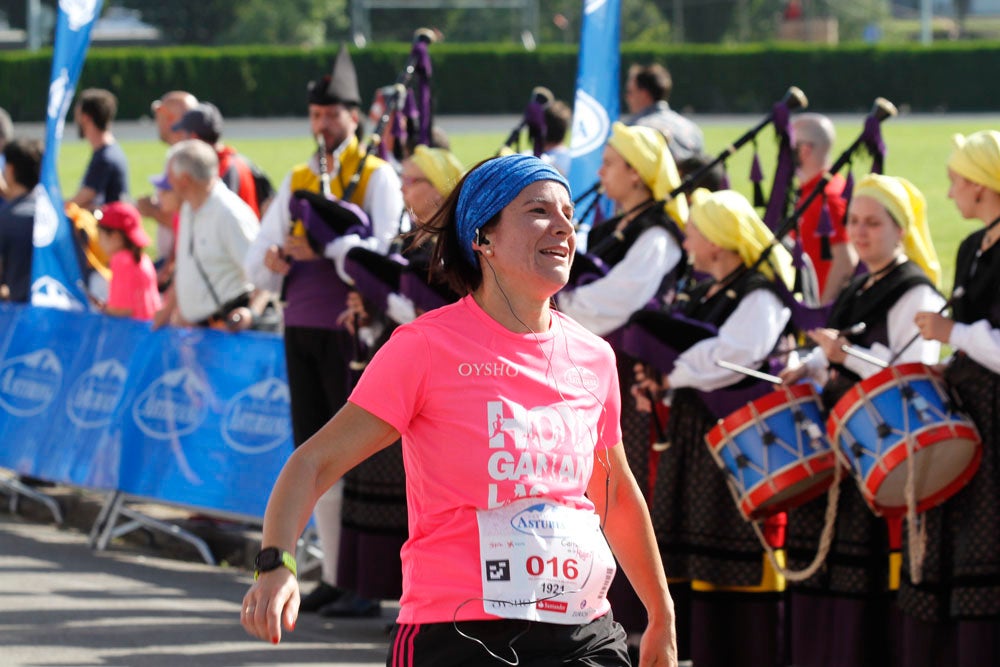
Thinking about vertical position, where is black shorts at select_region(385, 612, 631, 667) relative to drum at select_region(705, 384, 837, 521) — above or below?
below

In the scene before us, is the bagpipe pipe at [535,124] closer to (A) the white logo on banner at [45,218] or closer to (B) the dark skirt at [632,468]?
(B) the dark skirt at [632,468]

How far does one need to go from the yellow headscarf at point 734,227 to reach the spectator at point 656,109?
94.2 inches

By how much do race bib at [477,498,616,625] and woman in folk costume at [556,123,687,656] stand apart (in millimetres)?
3094

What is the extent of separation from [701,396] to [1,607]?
3153 mm

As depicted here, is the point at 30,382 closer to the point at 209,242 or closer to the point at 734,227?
the point at 209,242

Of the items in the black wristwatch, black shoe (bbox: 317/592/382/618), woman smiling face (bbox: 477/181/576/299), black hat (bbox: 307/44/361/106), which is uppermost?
black hat (bbox: 307/44/361/106)

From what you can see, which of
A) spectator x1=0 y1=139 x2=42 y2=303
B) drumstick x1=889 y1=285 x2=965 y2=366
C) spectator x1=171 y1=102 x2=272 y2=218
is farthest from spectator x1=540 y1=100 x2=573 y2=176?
drumstick x1=889 y1=285 x2=965 y2=366

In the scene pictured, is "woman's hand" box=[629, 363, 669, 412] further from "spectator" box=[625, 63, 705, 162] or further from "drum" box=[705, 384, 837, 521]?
"spectator" box=[625, 63, 705, 162]

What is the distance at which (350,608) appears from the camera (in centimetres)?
767

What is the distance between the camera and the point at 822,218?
689 centimetres

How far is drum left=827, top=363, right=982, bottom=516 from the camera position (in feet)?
18.3

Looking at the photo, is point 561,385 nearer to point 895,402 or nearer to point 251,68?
point 895,402

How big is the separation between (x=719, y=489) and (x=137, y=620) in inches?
102

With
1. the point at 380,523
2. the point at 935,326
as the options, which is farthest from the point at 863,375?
the point at 380,523
